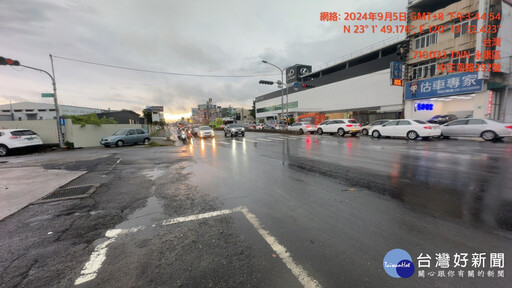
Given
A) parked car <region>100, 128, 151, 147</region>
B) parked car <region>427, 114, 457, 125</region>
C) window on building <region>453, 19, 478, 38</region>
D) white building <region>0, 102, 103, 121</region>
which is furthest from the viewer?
white building <region>0, 102, 103, 121</region>

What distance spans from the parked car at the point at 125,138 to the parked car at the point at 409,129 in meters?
21.7

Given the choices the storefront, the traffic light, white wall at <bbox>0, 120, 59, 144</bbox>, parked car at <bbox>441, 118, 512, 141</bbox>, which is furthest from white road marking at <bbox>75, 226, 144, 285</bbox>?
the storefront

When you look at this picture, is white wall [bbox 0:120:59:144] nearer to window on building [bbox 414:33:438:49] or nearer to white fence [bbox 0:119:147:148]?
white fence [bbox 0:119:147:148]

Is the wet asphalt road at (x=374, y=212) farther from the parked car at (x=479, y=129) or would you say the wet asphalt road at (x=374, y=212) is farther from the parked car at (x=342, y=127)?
the parked car at (x=342, y=127)

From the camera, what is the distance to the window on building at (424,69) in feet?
81.4

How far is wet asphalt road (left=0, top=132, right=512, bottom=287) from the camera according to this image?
2.21m

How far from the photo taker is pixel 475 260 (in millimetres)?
2350

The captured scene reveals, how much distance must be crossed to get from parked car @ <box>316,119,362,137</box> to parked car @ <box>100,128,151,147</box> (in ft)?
61.8

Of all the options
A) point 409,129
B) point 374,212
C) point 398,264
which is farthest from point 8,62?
point 409,129

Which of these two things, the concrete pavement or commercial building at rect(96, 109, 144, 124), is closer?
the concrete pavement

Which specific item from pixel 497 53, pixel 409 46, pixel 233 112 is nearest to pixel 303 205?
pixel 497 53

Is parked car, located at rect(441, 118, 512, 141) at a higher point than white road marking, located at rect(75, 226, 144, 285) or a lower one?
higher

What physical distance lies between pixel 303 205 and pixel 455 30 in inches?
1231

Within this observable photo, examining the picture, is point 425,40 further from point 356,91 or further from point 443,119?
point 356,91
